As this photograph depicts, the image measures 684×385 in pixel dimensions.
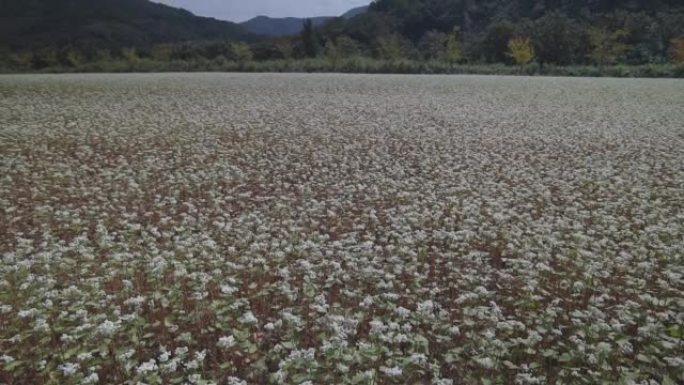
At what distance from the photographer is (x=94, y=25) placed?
482 feet

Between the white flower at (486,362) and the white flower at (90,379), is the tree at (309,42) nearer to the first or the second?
the white flower at (486,362)

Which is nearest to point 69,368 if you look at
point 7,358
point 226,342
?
point 7,358

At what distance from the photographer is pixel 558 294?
5762mm

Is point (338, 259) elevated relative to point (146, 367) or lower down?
lower down

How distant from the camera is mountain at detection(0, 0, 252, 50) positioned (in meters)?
131

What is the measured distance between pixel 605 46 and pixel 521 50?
1088cm

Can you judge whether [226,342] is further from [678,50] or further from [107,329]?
[678,50]

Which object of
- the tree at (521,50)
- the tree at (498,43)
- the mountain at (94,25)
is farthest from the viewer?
the mountain at (94,25)

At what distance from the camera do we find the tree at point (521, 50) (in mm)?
59375

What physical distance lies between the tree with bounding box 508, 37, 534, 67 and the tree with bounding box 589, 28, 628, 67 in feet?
24.5

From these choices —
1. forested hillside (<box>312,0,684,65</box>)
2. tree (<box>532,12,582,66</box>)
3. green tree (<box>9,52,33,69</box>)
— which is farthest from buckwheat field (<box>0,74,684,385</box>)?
green tree (<box>9,52,33,69</box>)

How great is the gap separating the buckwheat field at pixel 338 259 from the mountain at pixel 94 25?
123 meters

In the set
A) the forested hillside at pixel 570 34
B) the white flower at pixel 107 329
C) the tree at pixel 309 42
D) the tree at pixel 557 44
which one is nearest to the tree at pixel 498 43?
the forested hillside at pixel 570 34

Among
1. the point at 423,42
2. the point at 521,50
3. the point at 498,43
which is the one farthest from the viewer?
the point at 423,42
